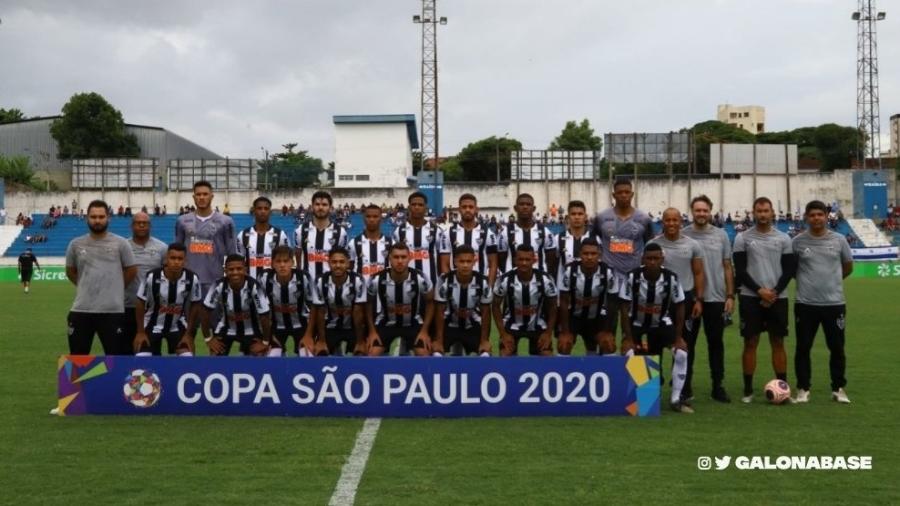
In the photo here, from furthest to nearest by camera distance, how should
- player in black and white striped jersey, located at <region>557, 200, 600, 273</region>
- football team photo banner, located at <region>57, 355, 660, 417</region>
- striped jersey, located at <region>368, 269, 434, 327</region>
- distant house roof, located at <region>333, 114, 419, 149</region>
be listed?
distant house roof, located at <region>333, 114, 419, 149</region> → player in black and white striped jersey, located at <region>557, 200, 600, 273</region> → striped jersey, located at <region>368, 269, 434, 327</region> → football team photo banner, located at <region>57, 355, 660, 417</region>

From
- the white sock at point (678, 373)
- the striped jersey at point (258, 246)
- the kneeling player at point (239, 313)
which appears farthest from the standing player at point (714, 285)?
the striped jersey at point (258, 246)

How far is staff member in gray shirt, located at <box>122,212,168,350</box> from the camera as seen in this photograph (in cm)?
950

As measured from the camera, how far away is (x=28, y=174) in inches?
2810

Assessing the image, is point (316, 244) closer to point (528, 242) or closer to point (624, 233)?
point (528, 242)

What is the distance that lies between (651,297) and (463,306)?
69.6 inches

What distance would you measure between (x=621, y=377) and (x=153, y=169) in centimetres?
5644

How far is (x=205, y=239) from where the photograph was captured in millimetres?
10156

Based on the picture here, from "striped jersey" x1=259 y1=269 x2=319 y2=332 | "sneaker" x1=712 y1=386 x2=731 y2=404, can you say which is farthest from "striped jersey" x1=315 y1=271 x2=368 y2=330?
"sneaker" x1=712 y1=386 x2=731 y2=404

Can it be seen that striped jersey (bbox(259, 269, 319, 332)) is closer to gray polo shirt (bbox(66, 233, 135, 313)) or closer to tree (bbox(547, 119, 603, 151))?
gray polo shirt (bbox(66, 233, 135, 313))

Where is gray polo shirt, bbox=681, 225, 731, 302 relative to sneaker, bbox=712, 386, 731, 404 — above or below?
above

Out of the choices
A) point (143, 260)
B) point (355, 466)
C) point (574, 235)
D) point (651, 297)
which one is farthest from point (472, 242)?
point (355, 466)

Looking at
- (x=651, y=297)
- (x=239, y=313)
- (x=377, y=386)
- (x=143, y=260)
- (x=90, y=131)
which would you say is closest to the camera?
(x=377, y=386)

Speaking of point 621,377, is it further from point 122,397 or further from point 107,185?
point 107,185

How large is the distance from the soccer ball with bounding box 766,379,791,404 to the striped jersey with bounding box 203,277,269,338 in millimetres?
4727
